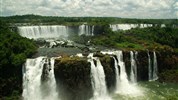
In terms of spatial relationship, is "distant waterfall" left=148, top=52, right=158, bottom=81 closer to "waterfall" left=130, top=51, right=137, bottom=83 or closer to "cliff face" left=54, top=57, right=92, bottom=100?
"waterfall" left=130, top=51, right=137, bottom=83

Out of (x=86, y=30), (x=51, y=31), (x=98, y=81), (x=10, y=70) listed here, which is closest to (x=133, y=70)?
(x=98, y=81)

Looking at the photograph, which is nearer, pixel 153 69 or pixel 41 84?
pixel 41 84

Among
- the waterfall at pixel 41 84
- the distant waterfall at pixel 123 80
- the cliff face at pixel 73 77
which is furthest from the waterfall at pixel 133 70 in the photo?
the waterfall at pixel 41 84

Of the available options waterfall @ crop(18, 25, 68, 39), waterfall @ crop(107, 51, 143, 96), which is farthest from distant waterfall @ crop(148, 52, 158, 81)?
waterfall @ crop(18, 25, 68, 39)

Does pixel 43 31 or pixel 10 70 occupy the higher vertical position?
pixel 43 31

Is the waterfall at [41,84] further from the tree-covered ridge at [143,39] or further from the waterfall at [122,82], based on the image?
the tree-covered ridge at [143,39]

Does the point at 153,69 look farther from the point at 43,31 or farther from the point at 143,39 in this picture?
the point at 43,31

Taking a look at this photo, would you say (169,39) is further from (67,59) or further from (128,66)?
(67,59)
